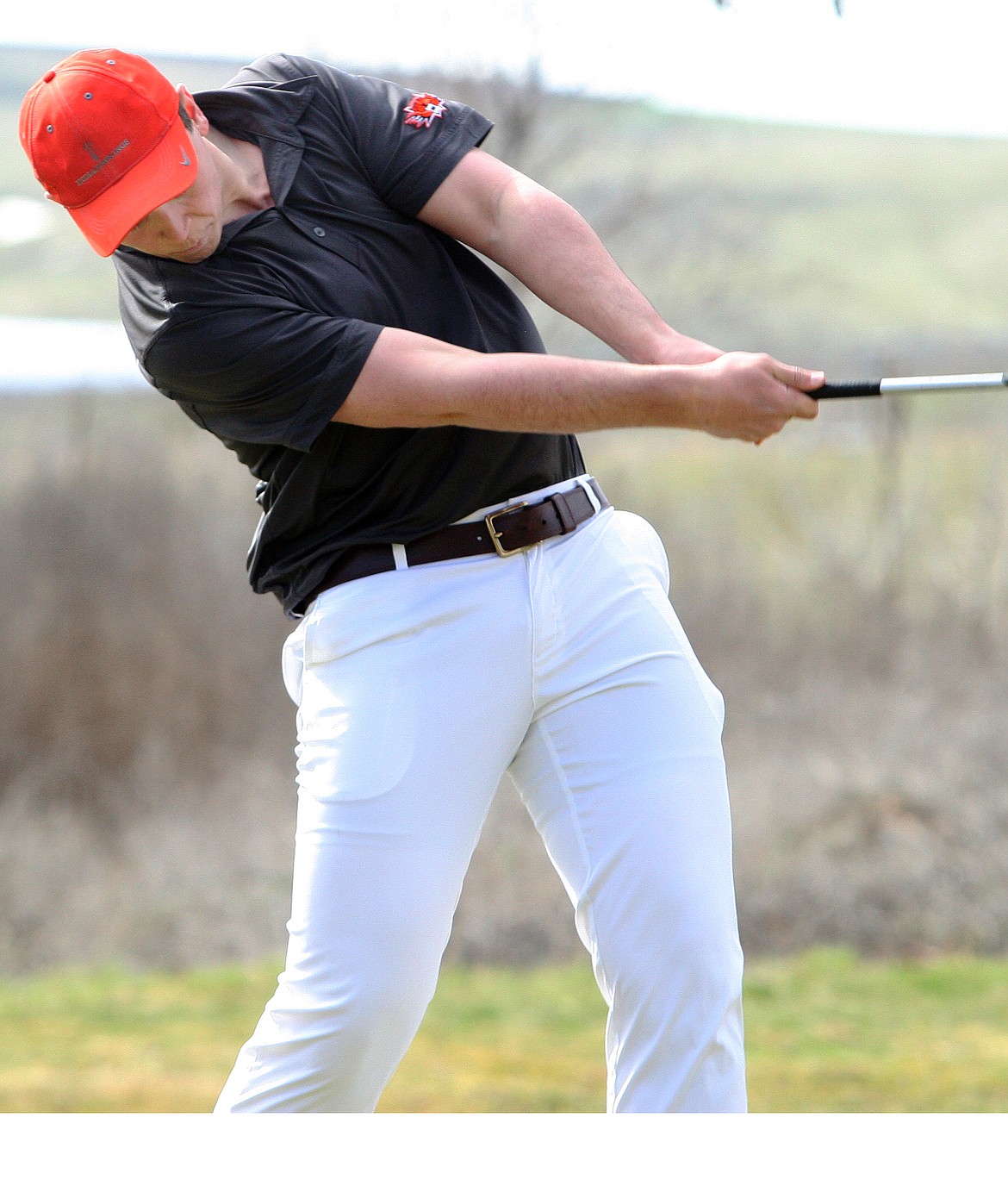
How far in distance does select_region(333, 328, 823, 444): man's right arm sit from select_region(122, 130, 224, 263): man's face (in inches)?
10.8

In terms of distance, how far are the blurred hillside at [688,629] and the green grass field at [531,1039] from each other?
0.51 meters

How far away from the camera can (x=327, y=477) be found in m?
1.97

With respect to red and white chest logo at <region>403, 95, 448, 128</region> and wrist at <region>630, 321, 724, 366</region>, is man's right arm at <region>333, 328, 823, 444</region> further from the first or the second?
red and white chest logo at <region>403, 95, 448, 128</region>

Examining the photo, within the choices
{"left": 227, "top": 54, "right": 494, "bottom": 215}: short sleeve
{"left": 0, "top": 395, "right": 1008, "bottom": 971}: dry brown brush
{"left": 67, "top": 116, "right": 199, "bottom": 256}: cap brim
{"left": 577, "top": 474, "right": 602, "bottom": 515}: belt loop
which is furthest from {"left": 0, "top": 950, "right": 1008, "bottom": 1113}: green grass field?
{"left": 67, "top": 116, "right": 199, "bottom": 256}: cap brim

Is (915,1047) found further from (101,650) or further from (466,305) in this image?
(101,650)

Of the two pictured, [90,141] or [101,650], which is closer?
[90,141]

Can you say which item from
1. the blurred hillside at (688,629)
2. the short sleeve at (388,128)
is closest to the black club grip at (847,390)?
the short sleeve at (388,128)

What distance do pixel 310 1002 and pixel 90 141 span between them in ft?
3.74

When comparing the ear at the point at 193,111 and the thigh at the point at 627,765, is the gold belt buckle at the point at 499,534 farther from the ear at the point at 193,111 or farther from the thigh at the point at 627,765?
the ear at the point at 193,111

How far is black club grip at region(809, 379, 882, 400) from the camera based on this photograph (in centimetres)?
174

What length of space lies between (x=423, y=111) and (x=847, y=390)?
2.41ft

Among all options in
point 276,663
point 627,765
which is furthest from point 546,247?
point 276,663

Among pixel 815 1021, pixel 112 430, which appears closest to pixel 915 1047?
pixel 815 1021

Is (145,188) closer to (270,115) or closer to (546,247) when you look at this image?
(270,115)
